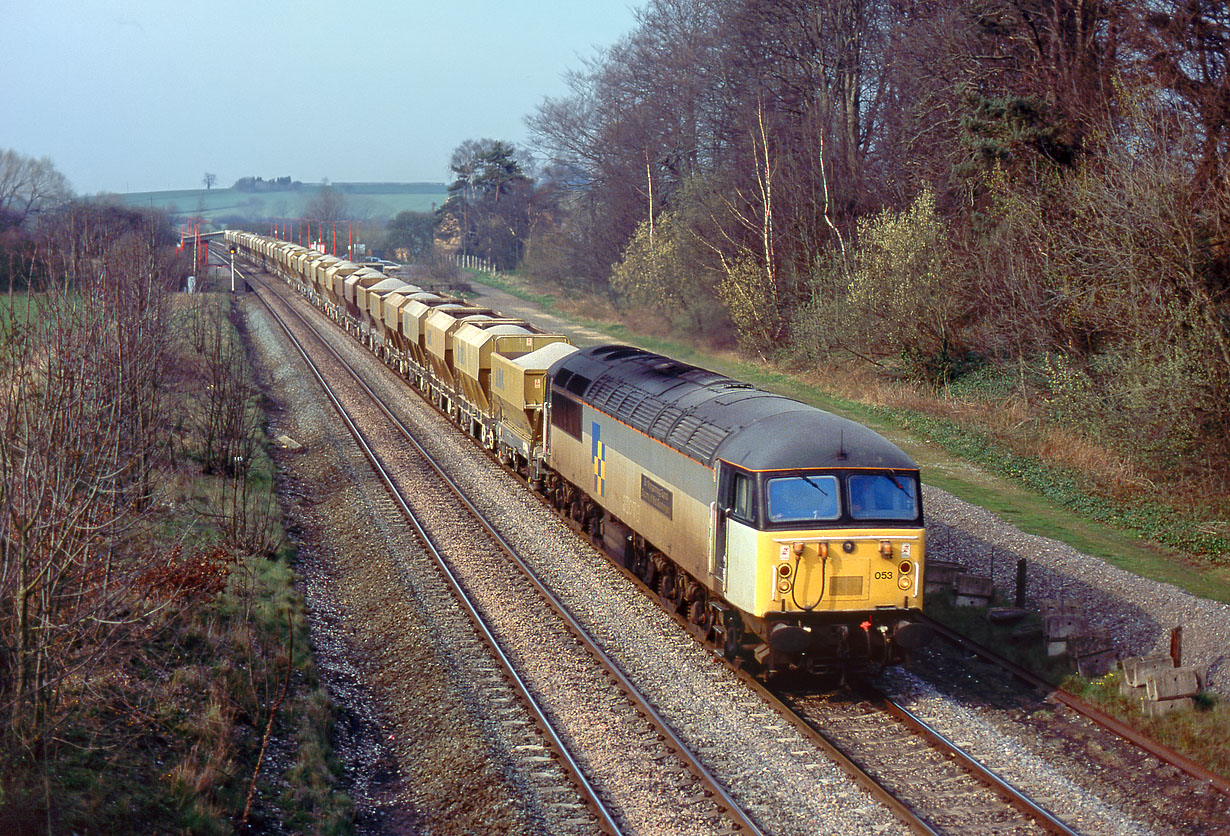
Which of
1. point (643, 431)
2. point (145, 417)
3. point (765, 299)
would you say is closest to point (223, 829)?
point (643, 431)

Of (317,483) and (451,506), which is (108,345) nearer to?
(451,506)

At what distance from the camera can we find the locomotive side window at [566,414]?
63.4 ft

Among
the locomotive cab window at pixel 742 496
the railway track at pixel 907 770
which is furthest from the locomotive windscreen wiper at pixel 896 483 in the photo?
the railway track at pixel 907 770

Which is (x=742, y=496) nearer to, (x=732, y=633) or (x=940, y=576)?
(x=732, y=633)

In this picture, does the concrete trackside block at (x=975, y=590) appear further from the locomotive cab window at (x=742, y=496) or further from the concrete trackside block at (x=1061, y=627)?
the locomotive cab window at (x=742, y=496)

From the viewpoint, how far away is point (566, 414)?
20125mm

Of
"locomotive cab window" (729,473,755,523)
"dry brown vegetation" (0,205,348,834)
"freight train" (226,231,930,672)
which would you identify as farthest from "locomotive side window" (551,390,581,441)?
"locomotive cab window" (729,473,755,523)

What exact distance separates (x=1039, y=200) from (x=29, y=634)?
25.4 m

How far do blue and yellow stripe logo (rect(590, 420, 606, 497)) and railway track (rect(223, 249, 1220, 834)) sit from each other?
17.0 feet

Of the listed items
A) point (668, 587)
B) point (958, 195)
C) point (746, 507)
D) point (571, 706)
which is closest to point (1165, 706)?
point (746, 507)

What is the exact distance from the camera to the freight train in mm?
11992

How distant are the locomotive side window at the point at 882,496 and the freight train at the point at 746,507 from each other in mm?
17

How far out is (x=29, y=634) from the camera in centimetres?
910

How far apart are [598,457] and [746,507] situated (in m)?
6.03
